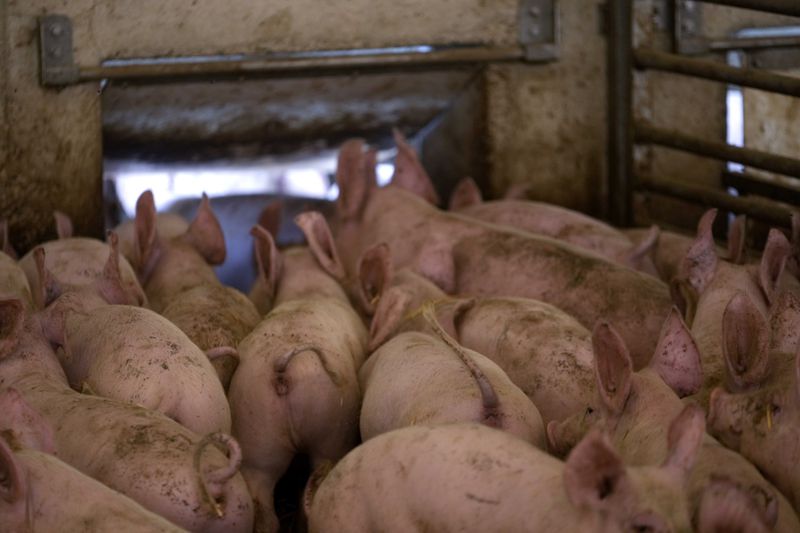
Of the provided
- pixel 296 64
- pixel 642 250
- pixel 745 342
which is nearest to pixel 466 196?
pixel 296 64

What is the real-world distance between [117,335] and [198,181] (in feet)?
11.6

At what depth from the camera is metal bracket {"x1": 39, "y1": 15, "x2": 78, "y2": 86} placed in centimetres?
478

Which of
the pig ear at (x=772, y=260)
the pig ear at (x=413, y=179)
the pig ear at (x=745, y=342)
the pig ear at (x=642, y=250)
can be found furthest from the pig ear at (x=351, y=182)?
the pig ear at (x=745, y=342)

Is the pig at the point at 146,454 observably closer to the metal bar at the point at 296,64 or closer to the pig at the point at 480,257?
the pig at the point at 480,257

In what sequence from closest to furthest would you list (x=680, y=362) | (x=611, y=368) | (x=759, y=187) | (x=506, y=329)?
(x=611, y=368), (x=680, y=362), (x=506, y=329), (x=759, y=187)

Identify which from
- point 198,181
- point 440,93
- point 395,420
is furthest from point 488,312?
point 198,181

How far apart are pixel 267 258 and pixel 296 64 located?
→ 3.00 ft

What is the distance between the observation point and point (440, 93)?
19.7 feet

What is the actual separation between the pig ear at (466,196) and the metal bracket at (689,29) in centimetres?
109

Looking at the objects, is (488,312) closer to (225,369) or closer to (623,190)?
(225,369)

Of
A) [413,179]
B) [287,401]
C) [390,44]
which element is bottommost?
[287,401]

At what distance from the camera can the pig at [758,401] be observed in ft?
9.40

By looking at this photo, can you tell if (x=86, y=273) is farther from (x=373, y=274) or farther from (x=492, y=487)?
(x=492, y=487)

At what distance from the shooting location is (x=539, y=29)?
5.59 meters
